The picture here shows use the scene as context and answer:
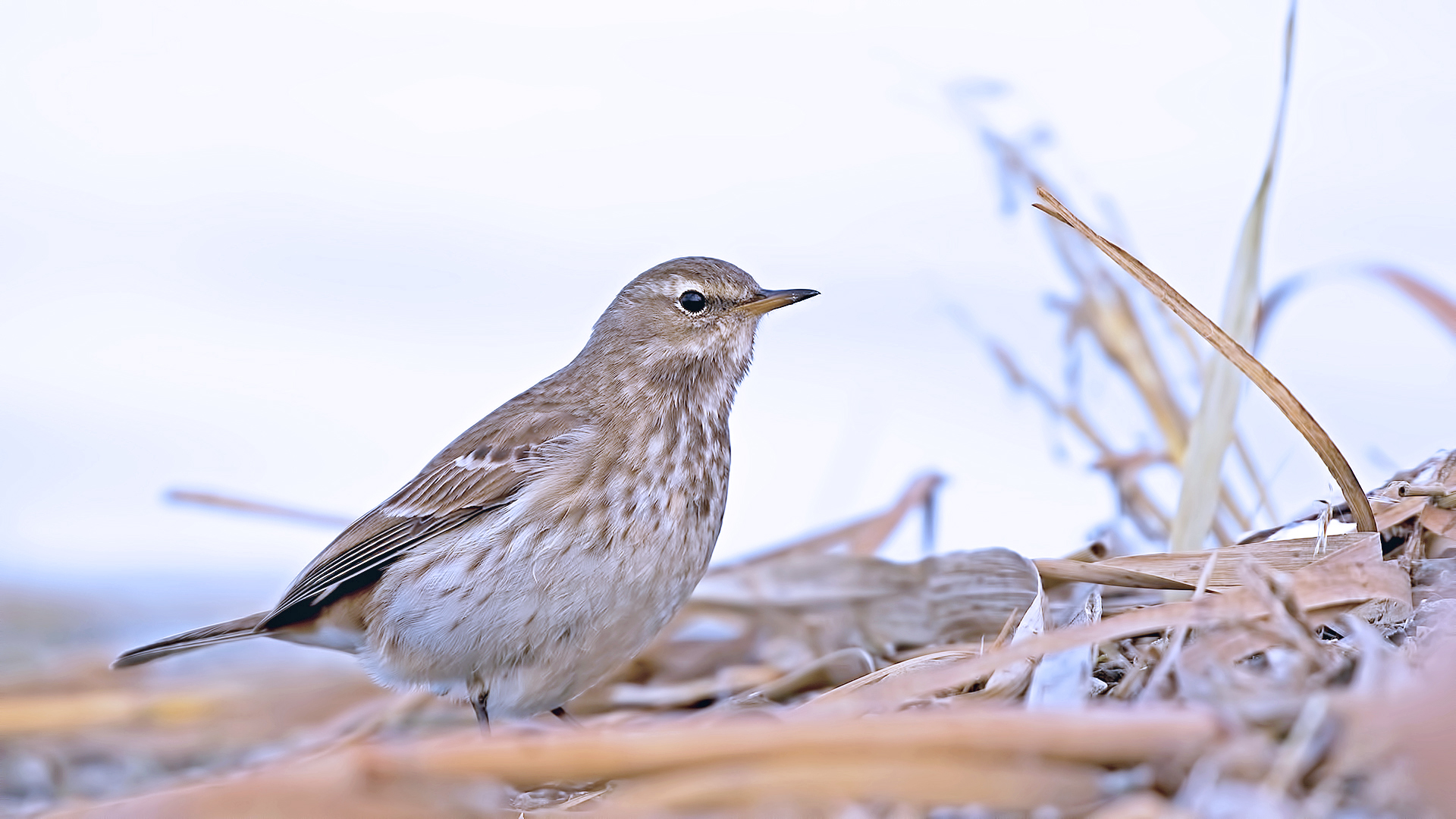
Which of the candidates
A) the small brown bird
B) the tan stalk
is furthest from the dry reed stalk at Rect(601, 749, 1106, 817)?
the small brown bird

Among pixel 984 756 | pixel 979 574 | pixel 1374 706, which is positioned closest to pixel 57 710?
→ pixel 979 574

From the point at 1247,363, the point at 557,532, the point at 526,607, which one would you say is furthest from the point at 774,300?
the point at 1247,363

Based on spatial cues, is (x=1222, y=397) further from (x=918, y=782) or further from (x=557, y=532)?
(x=918, y=782)

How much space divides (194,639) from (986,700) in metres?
3.03

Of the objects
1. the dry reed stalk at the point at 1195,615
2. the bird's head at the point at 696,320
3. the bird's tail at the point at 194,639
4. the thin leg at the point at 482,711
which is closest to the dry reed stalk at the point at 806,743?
the dry reed stalk at the point at 1195,615

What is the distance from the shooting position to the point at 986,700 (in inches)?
85.7

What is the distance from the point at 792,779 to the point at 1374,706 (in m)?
0.65

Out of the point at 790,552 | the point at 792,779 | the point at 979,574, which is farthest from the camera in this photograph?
the point at 790,552

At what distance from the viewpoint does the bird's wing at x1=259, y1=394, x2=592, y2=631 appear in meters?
4.03

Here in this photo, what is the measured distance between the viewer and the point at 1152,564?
8.79 feet

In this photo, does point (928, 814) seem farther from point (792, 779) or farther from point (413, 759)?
point (413, 759)

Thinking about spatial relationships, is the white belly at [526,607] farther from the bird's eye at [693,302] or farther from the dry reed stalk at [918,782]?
the dry reed stalk at [918,782]

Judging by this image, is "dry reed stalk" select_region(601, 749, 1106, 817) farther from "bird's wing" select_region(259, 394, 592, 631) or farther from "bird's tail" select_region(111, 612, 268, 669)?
"bird's tail" select_region(111, 612, 268, 669)

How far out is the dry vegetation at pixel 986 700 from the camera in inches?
58.9
